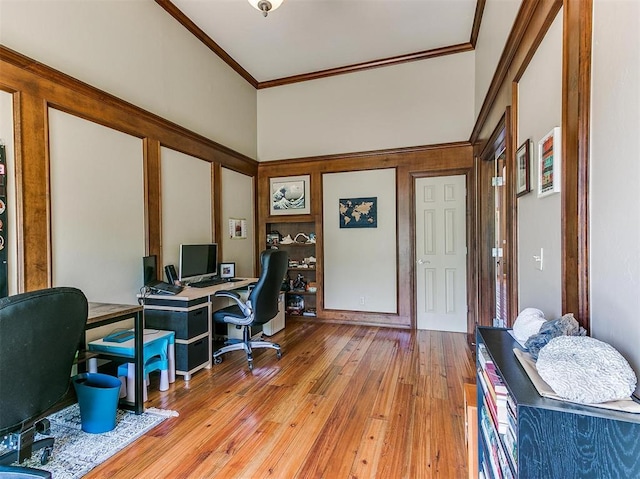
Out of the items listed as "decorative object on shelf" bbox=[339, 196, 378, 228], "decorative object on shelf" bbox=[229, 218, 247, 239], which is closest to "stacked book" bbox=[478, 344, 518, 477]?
"decorative object on shelf" bbox=[339, 196, 378, 228]

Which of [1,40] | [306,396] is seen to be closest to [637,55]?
[306,396]

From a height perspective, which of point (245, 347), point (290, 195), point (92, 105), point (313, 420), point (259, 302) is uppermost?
point (92, 105)

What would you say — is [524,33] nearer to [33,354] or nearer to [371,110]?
[371,110]

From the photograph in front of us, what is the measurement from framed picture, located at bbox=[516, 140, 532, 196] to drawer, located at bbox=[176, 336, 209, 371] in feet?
9.07

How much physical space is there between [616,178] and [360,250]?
3.63 metres

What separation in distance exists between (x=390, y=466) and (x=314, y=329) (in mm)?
2681

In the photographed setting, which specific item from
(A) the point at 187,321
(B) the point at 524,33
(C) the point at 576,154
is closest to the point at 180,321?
(A) the point at 187,321

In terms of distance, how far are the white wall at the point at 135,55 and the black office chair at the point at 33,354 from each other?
1.81 metres

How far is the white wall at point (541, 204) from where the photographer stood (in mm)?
1438

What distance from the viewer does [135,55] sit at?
2.89 m

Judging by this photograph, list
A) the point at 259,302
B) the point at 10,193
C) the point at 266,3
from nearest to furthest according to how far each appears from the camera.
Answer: the point at 10,193 < the point at 266,3 < the point at 259,302

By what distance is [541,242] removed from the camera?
5.40 ft

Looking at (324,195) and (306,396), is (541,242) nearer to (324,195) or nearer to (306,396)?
(306,396)

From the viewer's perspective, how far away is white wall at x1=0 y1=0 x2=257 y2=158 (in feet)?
7.09
